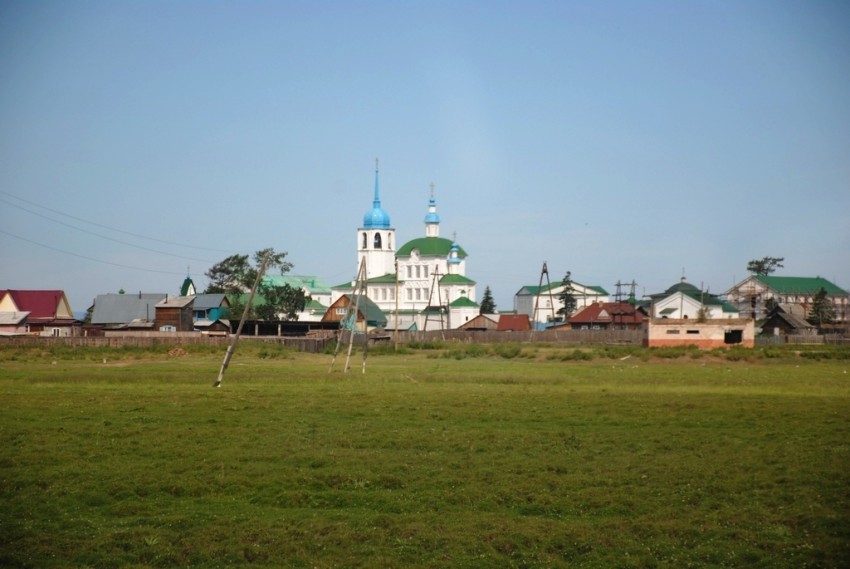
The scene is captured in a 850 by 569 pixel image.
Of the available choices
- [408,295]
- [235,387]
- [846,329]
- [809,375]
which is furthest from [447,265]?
[235,387]

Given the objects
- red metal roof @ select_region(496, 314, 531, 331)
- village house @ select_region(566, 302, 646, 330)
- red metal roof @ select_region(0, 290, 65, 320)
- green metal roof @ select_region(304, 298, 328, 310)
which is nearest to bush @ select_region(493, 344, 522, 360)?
village house @ select_region(566, 302, 646, 330)

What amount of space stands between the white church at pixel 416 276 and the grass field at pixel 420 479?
108801 millimetres

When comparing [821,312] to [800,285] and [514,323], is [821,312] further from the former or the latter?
[514,323]

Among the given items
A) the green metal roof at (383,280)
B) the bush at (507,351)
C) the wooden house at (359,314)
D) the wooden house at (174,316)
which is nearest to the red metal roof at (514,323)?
the wooden house at (359,314)

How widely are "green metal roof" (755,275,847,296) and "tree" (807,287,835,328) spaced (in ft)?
28.0

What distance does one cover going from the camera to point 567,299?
5935 inches

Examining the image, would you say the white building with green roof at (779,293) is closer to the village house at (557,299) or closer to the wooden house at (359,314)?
the village house at (557,299)

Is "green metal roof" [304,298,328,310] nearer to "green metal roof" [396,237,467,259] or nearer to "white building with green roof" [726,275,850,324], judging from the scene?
"green metal roof" [396,237,467,259]

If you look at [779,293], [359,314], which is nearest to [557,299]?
[779,293]

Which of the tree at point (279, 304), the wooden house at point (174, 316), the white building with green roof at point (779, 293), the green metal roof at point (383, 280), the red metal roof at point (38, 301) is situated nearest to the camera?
the wooden house at point (174, 316)

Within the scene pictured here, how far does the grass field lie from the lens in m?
17.4

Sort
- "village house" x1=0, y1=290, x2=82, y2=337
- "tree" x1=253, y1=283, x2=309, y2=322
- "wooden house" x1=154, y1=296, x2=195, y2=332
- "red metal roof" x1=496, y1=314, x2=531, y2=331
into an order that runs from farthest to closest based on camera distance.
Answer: "red metal roof" x1=496, y1=314, x2=531, y2=331 < "tree" x1=253, y1=283, x2=309, y2=322 < "wooden house" x1=154, y1=296, x2=195, y2=332 < "village house" x1=0, y1=290, x2=82, y2=337

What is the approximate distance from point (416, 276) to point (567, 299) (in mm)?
24373

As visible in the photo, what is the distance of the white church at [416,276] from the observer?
14825 cm
